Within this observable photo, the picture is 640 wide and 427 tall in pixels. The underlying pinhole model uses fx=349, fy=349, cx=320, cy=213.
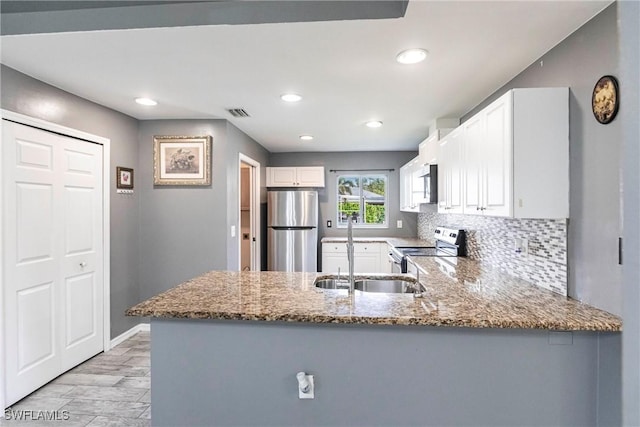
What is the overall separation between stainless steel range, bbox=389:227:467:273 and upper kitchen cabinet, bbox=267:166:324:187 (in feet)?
5.87

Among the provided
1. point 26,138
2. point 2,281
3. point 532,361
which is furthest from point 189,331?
point 26,138

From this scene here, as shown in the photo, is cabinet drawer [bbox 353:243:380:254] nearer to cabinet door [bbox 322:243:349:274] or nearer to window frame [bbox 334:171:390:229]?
cabinet door [bbox 322:243:349:274]

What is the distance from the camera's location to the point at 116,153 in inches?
130

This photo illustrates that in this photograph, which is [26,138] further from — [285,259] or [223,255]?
Answer: [285,259]

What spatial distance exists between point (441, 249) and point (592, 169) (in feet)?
7.37

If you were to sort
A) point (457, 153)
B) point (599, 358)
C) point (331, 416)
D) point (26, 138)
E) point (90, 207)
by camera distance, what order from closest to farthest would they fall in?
point (599, 358) → point (331, 416) → point (26, 138) → point (457, 153) → point (90, 207)

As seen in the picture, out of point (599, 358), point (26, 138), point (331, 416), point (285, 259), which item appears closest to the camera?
point (599, 358)

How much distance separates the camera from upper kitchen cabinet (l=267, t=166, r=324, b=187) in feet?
17.6

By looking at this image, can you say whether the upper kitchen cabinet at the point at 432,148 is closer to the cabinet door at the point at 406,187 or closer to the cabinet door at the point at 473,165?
the cabinet door at the point at 406,187

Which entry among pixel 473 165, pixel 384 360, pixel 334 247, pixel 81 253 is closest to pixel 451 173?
pixel 473 165

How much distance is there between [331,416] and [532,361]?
0.96 m

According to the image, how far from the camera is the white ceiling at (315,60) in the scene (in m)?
1.68

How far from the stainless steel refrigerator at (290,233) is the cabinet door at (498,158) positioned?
3.20 metres

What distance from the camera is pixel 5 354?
2254 millimetres
